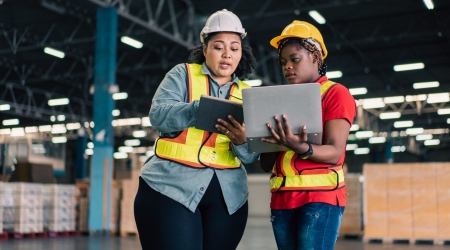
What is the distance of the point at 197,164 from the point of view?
2.45 metres

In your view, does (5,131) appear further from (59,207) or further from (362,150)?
(362,150)

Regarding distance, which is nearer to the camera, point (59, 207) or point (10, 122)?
point (59, 207)

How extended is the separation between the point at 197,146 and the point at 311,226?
2.02 ft

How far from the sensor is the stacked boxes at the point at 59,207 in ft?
45.2

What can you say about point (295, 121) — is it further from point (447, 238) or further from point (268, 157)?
point (447, 238)

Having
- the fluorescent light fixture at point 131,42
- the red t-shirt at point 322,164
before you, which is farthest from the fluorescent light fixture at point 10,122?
the red t-shirt at point 322,164

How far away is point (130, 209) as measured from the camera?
558 inches

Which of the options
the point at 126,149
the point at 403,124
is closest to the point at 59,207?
the point at 403,124

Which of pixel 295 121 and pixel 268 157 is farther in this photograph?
pixel 268 157

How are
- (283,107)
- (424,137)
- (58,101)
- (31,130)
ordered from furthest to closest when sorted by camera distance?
(424,137), (31,130), (58,101), (283,107)

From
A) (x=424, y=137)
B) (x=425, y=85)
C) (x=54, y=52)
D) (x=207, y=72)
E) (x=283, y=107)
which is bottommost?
(x=283, y=107)

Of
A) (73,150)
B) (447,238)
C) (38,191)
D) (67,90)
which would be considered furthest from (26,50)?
(73,150)

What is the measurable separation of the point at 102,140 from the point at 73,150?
37671mm

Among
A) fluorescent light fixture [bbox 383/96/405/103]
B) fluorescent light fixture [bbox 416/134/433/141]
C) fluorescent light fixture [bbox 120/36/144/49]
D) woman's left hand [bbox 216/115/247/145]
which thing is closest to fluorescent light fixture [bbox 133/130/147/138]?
fluorescent light fixture [bbox 383/96/405/103]
